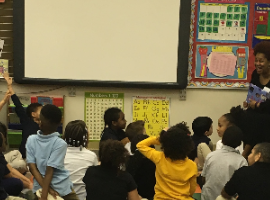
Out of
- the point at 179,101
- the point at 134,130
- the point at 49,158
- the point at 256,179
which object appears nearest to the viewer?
the point at 256,179

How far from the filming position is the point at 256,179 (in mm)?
1830

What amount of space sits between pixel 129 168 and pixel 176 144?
49 centimetres

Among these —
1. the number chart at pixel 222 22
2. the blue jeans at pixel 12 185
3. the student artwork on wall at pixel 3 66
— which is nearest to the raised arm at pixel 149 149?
the blue jeans at pixel 12 185

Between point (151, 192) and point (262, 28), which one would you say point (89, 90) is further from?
point (262, 28)

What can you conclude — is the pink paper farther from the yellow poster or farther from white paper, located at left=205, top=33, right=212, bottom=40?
the yellow poster

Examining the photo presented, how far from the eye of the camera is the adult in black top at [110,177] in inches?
74.9

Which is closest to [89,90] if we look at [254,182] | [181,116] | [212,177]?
[181,116]

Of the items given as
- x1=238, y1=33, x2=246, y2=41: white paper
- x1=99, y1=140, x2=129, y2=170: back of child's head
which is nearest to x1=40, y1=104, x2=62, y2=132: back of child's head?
x1=99, y1=140, x2=129, y2=170: back of child's head

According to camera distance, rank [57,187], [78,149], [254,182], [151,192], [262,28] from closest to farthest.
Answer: [254,182] → [57,187] → [78,149] → [151,192] → [262,28]

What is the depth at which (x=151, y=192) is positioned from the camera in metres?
2.51

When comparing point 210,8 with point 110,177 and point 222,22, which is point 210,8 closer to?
point 222,22

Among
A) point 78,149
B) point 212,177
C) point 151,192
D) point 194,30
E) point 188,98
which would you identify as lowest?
point 151,192

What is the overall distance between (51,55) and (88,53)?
1.20 ft

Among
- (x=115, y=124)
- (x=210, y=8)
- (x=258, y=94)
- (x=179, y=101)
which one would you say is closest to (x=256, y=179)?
(x=258, y=94)
